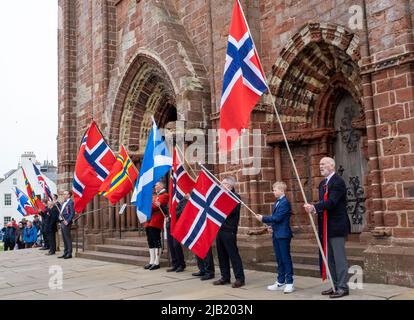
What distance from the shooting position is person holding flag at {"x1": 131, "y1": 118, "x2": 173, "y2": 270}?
8797mm

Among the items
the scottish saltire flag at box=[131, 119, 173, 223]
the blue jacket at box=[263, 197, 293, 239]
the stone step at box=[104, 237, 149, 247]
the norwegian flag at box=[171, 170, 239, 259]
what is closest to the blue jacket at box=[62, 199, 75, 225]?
the stone step at box=[104, 237, 149, 247]

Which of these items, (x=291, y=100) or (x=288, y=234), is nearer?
(x=288, y=234)

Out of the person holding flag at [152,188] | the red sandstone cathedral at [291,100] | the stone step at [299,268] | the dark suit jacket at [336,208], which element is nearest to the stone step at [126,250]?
the red sandstone cathedral at [291,100]

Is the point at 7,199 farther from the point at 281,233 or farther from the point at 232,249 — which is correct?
the point at 281,233

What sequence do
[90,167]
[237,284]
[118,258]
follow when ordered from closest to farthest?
1. [237,284]
2. [90,167]
3. [118,258]

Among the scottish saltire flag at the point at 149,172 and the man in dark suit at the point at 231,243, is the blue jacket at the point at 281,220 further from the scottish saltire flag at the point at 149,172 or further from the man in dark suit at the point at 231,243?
the scottish saltire flag at the point at 149,172

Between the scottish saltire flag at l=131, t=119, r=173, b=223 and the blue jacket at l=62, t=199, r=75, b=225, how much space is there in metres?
4.82

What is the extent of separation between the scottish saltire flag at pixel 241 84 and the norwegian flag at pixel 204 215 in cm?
104

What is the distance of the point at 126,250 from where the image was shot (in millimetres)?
11898

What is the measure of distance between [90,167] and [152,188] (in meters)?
2.54

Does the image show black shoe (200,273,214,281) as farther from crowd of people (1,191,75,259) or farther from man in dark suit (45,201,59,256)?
man in dark suit (45,201,59,256)

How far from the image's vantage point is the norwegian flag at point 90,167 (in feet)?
34.7

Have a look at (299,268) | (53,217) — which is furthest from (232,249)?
(53,217)
